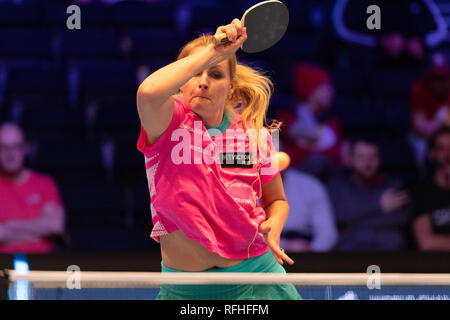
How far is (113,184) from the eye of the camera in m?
4.75

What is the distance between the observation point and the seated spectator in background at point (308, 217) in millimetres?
4469

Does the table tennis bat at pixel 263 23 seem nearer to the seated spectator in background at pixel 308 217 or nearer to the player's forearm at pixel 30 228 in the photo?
the seated spectator in background at pixel 308 217

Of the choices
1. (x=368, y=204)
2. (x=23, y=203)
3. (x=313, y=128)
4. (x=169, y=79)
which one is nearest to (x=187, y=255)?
(x=169, y=79)

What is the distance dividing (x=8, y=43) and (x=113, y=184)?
1673mm

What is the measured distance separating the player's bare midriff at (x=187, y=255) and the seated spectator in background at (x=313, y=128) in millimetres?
2719

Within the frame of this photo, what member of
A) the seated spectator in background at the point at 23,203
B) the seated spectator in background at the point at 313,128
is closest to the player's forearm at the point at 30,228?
the seated spectator in background at the point at 23,203

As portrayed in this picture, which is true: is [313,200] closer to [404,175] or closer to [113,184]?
[404,175]

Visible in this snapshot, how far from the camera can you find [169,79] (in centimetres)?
185

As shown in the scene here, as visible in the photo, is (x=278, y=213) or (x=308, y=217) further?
(x=308, y=217)

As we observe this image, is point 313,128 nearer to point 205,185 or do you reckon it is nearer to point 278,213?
point 278,213

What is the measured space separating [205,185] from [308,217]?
2612mm

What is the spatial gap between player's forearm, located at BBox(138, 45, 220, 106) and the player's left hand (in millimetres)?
526
